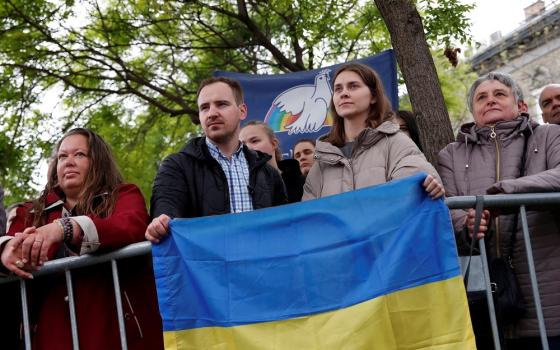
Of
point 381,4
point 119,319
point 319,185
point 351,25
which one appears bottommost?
point 119,319

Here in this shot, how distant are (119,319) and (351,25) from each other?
8924 mm

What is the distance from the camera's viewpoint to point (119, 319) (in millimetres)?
3623

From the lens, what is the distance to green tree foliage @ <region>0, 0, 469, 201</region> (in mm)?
11344

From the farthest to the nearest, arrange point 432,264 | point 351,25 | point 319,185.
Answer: point 351,25, point 319,185, point 432,264

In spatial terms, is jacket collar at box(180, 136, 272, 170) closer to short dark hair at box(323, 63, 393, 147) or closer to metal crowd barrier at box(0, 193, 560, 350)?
short dark hair at box(323, 63, 393, 147)

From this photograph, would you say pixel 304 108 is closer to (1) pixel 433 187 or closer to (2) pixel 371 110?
(2) pixel 371 110

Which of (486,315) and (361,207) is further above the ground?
(361,207)

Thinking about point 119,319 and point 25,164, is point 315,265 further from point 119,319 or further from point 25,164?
point 25,164

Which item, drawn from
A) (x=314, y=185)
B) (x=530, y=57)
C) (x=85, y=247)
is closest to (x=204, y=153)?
(x=314, y=185)

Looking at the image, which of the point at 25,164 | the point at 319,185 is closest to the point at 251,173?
the point at 319,185

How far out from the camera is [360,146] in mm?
3973

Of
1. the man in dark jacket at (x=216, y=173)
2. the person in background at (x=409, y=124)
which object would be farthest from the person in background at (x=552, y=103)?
the man in dark jacket at (x=216, y=173)

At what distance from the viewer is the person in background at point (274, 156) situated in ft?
17.2

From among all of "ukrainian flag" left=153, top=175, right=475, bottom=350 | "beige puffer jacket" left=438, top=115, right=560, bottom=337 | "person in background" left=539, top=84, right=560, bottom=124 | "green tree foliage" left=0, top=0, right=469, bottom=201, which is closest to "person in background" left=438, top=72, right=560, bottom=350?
"beige puffer jacket" left=438, top=115, right=560, bottom=337
